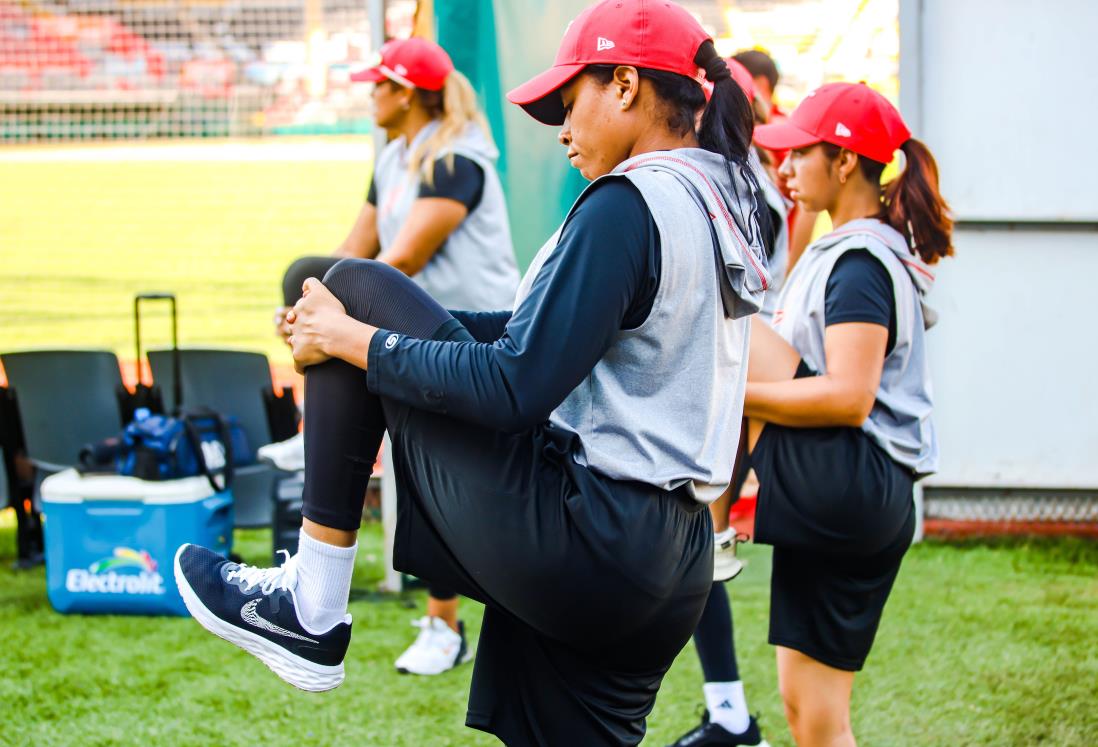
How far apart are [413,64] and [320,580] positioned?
8.18ft

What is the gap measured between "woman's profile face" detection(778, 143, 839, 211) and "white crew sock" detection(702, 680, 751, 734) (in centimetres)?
138

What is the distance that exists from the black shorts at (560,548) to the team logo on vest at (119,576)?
3.09 metres

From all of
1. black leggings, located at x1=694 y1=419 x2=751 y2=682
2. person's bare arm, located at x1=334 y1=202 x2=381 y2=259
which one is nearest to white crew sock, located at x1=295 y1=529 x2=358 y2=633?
black leggings, located at x1=694 y1=419 x2=751 y2=682

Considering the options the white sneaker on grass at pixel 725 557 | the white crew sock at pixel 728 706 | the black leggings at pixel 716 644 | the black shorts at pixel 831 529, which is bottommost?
the white crew sock at pixel 728 706

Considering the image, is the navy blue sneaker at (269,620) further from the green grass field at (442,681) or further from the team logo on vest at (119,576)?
the team logo on vest at (119,576)

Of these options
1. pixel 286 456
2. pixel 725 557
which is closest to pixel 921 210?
pixel 725 557

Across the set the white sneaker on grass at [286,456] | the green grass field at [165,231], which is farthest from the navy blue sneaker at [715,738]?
the green grass field at [165,231]

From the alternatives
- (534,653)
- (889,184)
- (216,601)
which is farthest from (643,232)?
(889,184)

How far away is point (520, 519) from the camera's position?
1.88 meters

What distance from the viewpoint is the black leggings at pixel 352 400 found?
193 centimetres

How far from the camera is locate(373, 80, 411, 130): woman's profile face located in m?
4.16

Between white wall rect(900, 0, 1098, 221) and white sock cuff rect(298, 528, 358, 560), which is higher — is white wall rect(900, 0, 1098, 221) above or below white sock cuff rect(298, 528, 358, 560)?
above

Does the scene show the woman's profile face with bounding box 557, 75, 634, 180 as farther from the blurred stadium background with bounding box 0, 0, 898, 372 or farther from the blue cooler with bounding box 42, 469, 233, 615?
the blurred stadium background with bounding box 0, 0, 898, 372

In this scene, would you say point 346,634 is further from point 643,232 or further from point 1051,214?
point 1051,214
